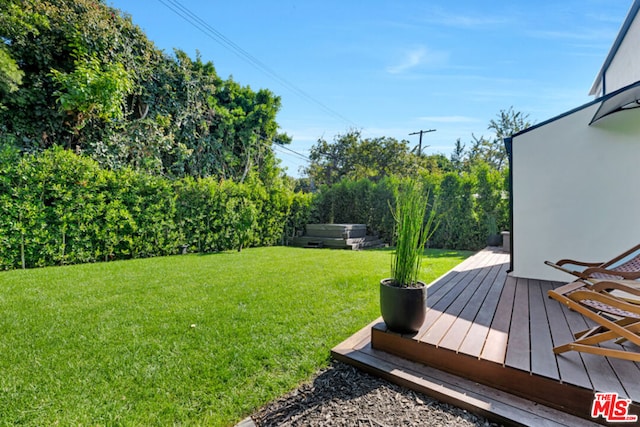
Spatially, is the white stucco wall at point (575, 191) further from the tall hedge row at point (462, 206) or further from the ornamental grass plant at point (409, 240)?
the tall hedge row at point (462, 206)

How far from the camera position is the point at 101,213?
6.16 metres

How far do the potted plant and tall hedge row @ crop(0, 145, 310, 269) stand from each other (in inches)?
252

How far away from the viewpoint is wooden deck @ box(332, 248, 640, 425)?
1581mm

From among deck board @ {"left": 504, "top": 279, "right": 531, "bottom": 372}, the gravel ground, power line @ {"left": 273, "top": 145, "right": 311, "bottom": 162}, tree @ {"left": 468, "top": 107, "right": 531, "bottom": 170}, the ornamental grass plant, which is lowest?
the gravel ground

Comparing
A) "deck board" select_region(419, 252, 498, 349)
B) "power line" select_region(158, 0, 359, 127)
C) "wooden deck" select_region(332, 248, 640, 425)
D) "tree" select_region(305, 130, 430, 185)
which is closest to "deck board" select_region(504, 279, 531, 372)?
"wooden deck" select_region(332, 248, 640, 425)

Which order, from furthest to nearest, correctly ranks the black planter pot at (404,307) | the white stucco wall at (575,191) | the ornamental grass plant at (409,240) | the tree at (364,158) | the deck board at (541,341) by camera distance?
the tree at (364,158) → the white stucco wall at (575,191) → the ornamental grass plant at (409,240) → the black planter pot at (404,307) → the deck board at (541,341)

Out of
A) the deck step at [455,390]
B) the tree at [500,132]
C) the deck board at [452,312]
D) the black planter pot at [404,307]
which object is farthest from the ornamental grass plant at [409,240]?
the tree at [500,132]

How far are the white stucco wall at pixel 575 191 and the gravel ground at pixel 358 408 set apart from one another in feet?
11.5

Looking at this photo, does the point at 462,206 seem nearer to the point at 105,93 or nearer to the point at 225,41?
the point at 105,93

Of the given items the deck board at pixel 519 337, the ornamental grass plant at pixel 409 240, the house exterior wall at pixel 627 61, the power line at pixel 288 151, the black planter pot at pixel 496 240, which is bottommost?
the deck board at pixel 519 337

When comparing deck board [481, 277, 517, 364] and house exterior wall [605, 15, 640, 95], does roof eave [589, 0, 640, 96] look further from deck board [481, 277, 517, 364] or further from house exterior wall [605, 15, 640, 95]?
deck board [481, 277, 517, 364]

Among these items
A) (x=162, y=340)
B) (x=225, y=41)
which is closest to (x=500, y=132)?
(x=225, y=41)

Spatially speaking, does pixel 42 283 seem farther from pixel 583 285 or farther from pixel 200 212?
pixel 583 285

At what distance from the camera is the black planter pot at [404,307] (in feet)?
6.96
